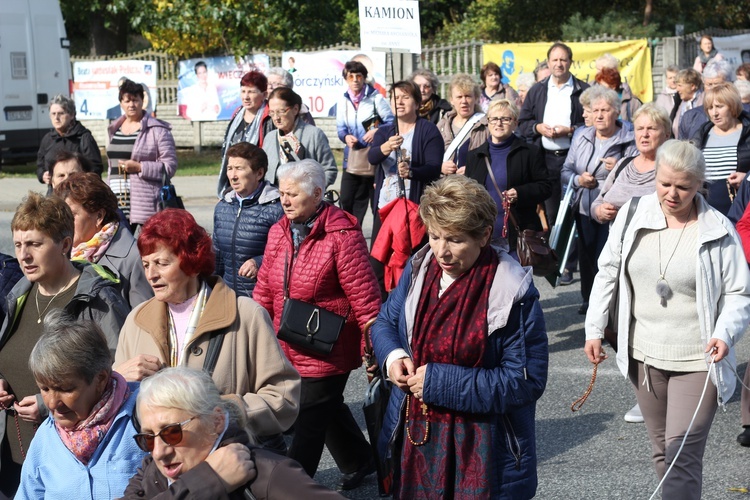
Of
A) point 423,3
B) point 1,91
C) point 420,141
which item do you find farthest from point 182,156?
point 420,141

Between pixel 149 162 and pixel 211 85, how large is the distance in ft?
50.3

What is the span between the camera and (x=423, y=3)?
111ft

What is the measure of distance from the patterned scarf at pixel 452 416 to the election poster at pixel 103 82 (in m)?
21.5

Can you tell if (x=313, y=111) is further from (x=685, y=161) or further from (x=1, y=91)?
(x=685, y=161)

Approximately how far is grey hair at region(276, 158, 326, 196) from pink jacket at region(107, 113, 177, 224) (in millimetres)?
4027

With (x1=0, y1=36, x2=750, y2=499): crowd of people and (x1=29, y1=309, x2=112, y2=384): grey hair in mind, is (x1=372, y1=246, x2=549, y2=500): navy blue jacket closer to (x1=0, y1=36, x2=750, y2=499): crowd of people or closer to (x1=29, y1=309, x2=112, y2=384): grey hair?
(x1=0, y1=36, x2=750, y2=499): crowd of people

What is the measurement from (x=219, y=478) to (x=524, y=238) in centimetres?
537

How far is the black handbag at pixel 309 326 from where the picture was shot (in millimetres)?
5340

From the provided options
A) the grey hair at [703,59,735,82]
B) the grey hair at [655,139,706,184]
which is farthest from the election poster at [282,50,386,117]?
the grey hair at [655,139,706,184]

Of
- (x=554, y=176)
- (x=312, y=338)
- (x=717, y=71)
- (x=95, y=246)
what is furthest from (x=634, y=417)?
(x=717, y=71)

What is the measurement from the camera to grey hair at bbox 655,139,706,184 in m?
4.76

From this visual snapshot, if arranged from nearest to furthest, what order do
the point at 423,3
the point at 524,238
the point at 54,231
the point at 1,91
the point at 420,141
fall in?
the point at 54,231 → the point at 524,238 → the point at 420,141 → the point at 1,91 → the point at 423,3

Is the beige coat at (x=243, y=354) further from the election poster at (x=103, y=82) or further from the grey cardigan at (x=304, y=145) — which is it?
the election poster at (x=103, y=82)

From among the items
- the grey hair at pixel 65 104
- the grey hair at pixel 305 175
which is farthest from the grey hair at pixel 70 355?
the grey hair at pixel 65 104
